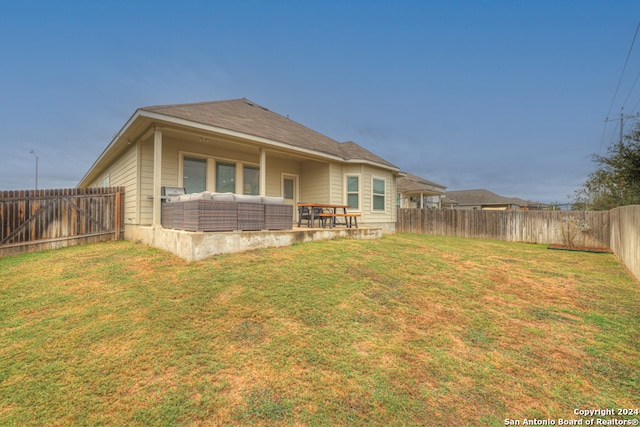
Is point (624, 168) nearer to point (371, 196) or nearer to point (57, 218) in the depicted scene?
point (371, 196)

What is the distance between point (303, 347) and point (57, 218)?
347 inches

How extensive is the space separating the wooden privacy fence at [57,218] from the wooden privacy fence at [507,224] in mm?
13380

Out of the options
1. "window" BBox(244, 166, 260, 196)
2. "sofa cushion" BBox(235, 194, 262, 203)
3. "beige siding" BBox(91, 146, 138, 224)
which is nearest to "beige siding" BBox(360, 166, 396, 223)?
→ "window" BBox(244, 166, 260, 196)

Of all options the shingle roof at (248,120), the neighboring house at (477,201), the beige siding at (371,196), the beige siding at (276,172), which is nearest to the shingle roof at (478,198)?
the neighboring house at (477,201)

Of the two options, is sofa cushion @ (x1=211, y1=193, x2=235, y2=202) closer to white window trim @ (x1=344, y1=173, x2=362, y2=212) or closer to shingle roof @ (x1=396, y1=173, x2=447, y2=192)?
white window trim @ (x1=344, y1=173, x2=362, y2=212)

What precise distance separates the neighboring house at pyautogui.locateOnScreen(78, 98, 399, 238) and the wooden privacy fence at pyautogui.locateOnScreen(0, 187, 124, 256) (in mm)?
503

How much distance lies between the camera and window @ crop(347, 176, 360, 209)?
A: 11414 mm

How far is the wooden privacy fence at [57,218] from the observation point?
682 centimetres

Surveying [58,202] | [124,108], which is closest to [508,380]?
[58,202]

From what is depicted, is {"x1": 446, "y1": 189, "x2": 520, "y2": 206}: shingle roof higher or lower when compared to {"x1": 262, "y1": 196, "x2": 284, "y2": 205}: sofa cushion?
higher

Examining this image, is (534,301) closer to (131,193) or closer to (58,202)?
(131,193)

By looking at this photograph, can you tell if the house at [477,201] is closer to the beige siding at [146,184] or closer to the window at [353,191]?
the window at [353,191]

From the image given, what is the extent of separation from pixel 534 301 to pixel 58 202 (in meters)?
11.4

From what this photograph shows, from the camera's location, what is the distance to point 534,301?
13.4 feet
